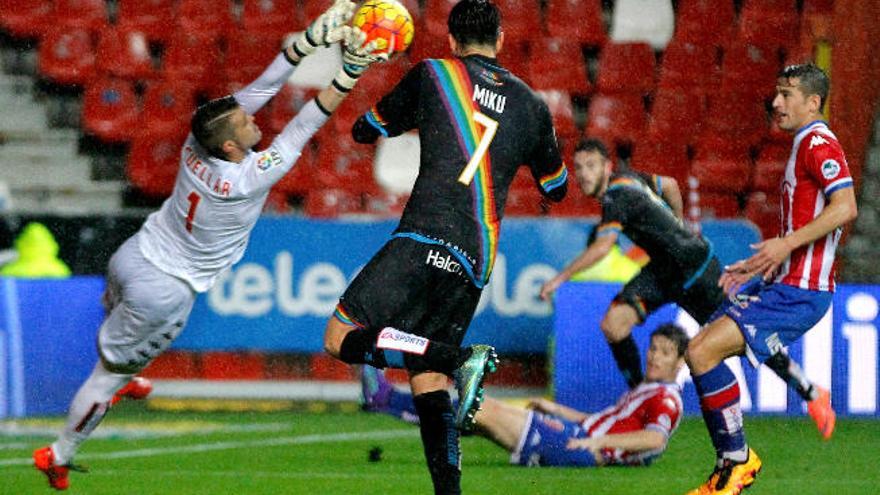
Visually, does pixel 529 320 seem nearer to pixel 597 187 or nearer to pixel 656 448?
pixel 597 187

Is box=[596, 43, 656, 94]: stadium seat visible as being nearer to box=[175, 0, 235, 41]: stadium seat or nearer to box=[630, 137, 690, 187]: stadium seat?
box=[630, 137, 690, 187]: stadium seat

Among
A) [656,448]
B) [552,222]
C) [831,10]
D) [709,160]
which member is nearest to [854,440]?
[656,448]

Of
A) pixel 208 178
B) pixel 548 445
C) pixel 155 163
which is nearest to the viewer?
pixel 208 178

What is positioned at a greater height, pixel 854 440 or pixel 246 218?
pixel 246 218

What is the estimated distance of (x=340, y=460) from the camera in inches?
311

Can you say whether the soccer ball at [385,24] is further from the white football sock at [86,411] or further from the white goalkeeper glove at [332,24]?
the white football sock at [86,411]

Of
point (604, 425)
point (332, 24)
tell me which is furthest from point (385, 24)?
Answer: point (604, 425)

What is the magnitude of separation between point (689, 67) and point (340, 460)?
5879 millimetres

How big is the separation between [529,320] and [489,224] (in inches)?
200

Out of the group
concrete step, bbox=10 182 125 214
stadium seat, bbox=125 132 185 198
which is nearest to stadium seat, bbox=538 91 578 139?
stadium seat, bbox=125 132 185 198

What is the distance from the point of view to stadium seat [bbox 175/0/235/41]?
502 inches

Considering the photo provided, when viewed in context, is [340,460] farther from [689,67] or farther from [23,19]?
[23,19]

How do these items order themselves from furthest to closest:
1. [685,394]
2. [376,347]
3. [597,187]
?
1. [685,394]
2. [597,187]
3. [376,347]

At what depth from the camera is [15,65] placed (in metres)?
13.0
